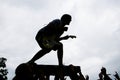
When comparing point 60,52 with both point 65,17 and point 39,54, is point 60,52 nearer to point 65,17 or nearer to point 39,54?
point 39,54

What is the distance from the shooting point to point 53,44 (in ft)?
20.8

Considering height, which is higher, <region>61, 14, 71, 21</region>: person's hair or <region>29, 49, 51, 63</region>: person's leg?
<region>61, 14, 71, 21</region>: person's hair

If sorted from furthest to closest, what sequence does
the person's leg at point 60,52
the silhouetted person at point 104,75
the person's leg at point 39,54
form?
the silhouetted person at point 104,75 < the person's leg at point 60,52 < the person's leg at point 39,54

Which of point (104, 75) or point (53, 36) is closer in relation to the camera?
point (53, 36)

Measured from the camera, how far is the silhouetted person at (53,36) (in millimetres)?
6332

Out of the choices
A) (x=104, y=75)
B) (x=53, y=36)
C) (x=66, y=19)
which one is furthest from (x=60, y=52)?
(x=104, y=75)

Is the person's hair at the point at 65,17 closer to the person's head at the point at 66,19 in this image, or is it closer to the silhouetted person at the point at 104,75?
the person's head at the point at 66,19

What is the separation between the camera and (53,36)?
21.3 feet

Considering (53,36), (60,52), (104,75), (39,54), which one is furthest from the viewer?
(104,75)

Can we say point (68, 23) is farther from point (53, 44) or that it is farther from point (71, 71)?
point (71, 71)

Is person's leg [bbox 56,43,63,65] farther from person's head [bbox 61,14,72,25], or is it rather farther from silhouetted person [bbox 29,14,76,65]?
person's head [bbox 61,14,72,25]

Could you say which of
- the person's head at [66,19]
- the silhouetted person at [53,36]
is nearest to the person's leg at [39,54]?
the silhouetted person at [53,36]

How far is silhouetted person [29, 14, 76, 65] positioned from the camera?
6.33 m

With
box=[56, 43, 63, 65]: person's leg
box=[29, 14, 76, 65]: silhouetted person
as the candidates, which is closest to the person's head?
box=[29, 14, 76, 65]: silhouetted person
